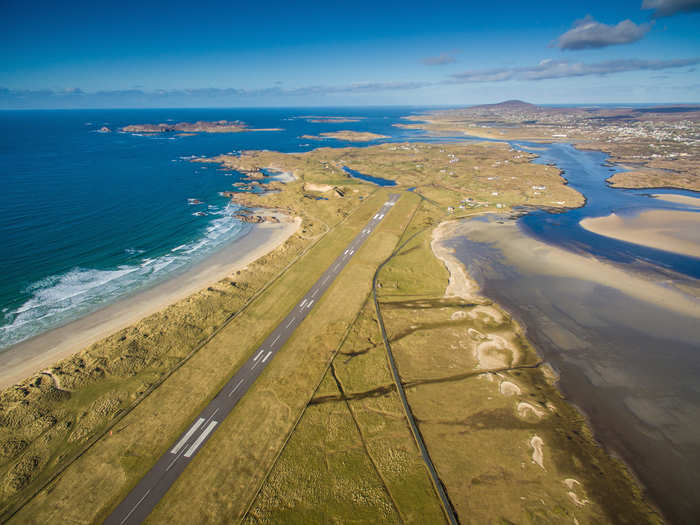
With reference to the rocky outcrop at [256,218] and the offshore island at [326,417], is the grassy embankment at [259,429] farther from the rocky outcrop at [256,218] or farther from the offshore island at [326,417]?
the rocky outcrop at [256,218]

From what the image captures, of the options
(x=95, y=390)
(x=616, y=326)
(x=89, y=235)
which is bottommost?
(x=616, y=326)

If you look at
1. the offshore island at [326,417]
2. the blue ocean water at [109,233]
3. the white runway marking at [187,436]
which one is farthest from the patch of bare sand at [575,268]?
the white runway marking at [187,436]

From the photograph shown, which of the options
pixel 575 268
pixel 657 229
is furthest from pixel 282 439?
pixel 657 229

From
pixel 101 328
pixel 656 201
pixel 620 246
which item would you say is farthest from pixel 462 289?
pixel 656 201

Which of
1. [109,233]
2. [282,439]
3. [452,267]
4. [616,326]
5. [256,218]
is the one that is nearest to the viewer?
[282,439]

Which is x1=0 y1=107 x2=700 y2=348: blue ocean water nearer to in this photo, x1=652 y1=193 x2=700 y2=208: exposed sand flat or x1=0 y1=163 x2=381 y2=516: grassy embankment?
x1=652 y1=193 x2=700 y2=208: exposed sand flat

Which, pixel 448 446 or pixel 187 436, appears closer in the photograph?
pixel 448 446

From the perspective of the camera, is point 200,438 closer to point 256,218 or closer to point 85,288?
point 85,288

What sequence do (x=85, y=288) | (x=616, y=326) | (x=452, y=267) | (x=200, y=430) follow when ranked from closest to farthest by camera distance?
(x=200, y=430), (x=616, y=326), (x=85, y=288), (x=452, y=267)
